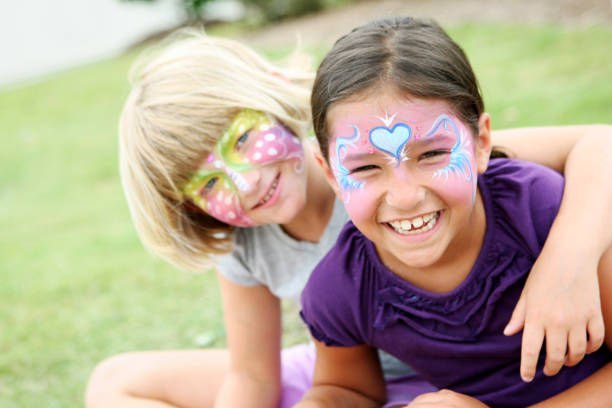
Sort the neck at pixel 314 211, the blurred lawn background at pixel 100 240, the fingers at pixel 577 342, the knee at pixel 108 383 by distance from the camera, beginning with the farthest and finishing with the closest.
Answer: the blurred lawn background at pixel 100 240 < the knee at pixel 108 383 < the neck at pixel 314 211 < the fingers at pixel 577 342

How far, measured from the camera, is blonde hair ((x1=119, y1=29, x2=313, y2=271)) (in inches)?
89.1

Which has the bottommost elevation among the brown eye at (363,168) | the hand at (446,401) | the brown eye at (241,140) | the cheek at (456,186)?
the hand at (446,401)

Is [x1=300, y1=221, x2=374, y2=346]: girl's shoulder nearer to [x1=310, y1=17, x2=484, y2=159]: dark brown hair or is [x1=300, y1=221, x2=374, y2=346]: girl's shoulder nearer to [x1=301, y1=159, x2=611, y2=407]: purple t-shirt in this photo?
[x1=301, y1=159, x2=611, y2=407]: purple t-shirt

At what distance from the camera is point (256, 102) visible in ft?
7.48

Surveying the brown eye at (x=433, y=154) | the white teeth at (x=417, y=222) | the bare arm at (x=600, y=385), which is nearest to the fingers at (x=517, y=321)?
the bare arm at (x=600, y=385)

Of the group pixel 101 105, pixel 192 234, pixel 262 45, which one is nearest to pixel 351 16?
pixel 262 45

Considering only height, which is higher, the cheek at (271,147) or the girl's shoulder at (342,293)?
the cheek at (271,147)

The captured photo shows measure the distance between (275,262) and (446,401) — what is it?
99 cm

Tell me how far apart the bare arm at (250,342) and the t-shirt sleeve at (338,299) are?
1.86ft

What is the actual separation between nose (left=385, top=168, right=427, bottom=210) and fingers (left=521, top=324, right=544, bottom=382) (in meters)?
0.42

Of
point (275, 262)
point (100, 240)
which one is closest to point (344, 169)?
point (275, 262)

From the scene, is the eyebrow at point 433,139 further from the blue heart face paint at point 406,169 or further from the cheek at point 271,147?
the cheek at point 271,147

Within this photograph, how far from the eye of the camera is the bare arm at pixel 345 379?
A: 7.03 feet

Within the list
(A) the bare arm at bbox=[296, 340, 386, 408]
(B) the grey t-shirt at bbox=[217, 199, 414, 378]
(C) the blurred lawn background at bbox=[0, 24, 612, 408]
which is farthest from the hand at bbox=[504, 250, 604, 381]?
(C) the blurred lawn background at bbox=[0, 24, 612, 408]
